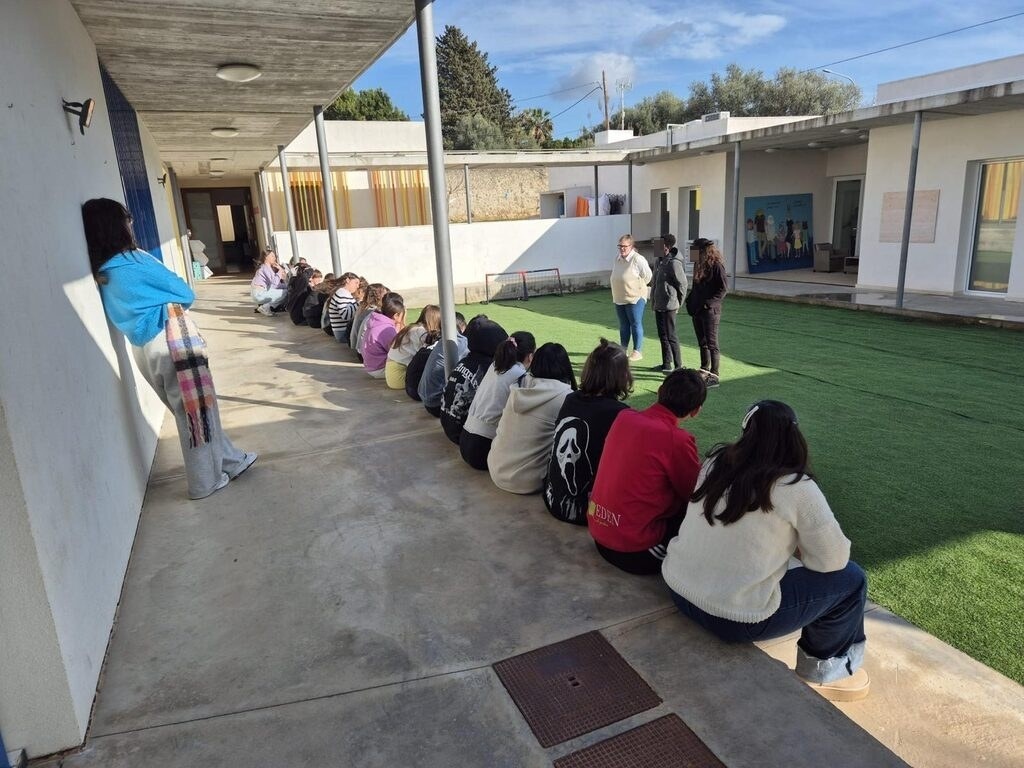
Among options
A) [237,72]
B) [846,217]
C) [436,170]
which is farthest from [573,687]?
[846,217]

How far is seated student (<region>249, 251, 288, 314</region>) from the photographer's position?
11.2m

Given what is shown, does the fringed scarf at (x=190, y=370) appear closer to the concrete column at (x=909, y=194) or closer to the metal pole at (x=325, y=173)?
the metal pole at (x=325, y=173)

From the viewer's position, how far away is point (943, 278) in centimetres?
1179

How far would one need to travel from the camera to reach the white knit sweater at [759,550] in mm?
2189

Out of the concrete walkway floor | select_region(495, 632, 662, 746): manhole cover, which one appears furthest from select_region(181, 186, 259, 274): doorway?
select_region(495, 632, 662, 746): manhole cover

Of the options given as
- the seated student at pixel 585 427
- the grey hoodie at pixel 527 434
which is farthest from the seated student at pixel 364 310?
the seated student at pixel 585 427

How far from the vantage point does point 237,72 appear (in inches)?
242

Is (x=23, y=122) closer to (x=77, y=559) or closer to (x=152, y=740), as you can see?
(x=77, y=559)

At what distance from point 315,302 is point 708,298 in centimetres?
574

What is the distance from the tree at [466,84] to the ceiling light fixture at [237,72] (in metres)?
45.0

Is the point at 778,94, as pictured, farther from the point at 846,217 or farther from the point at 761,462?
the point at 761,462

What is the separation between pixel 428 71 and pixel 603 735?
14.0ft

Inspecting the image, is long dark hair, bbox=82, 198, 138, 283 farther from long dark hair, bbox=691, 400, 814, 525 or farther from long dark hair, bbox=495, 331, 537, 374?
long dark hair, bbox=691, 400, 814, 525

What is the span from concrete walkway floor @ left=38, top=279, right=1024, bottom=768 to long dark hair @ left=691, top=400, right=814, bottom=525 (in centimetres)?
59
